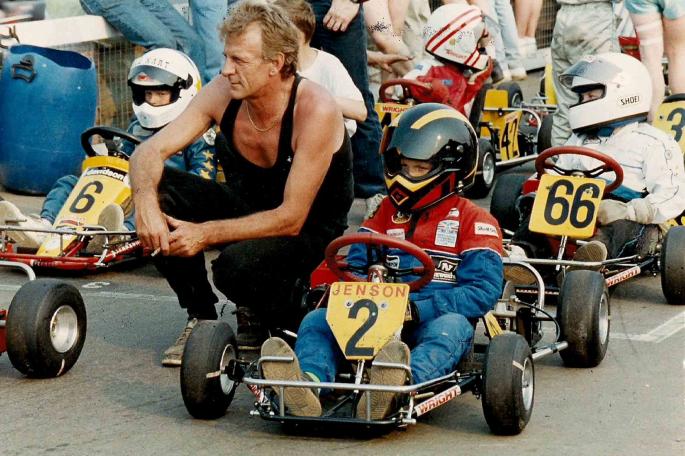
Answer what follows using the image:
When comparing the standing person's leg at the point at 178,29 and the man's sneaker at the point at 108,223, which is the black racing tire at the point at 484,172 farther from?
the man's sneaker at the point at 108,223

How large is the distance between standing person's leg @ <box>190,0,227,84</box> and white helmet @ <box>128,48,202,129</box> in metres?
2.68

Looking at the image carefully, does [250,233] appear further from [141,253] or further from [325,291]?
[141,253]

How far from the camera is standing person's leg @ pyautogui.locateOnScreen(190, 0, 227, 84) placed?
A: 36.0 ft

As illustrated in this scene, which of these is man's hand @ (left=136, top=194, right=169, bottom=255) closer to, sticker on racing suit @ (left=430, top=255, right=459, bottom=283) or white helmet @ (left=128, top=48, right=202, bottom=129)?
sticker on racing suit @ (left=430, top=255, right=459, bottom=283)

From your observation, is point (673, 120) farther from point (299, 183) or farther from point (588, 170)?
point (299, 183)

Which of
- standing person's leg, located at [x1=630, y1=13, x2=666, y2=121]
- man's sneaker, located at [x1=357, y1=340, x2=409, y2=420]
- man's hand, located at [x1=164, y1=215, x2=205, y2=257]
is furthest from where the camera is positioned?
standing person's leg, located at [x1=630, y1=13, x2=666, y2=121]

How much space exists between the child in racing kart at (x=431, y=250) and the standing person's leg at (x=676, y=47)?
373cm

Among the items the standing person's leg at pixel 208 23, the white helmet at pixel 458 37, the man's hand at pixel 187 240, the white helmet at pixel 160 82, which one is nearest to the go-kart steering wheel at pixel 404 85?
the white helmet at pixel 458 37

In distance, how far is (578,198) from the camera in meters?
7.34

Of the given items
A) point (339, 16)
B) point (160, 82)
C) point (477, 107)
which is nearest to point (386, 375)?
point (160, 82)

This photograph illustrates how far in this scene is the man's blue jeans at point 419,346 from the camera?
5.10 m

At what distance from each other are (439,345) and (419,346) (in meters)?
0.07

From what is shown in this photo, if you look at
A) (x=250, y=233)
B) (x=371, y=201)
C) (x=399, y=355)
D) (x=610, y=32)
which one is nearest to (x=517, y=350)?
(x=399, y=355)

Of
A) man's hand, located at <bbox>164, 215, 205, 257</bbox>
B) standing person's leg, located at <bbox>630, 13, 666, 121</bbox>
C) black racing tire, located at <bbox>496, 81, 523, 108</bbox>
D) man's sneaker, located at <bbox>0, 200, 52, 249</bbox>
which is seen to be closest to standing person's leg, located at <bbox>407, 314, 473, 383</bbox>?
man's hand, located at <bbox>164, 215, 205, 257</bbox>
